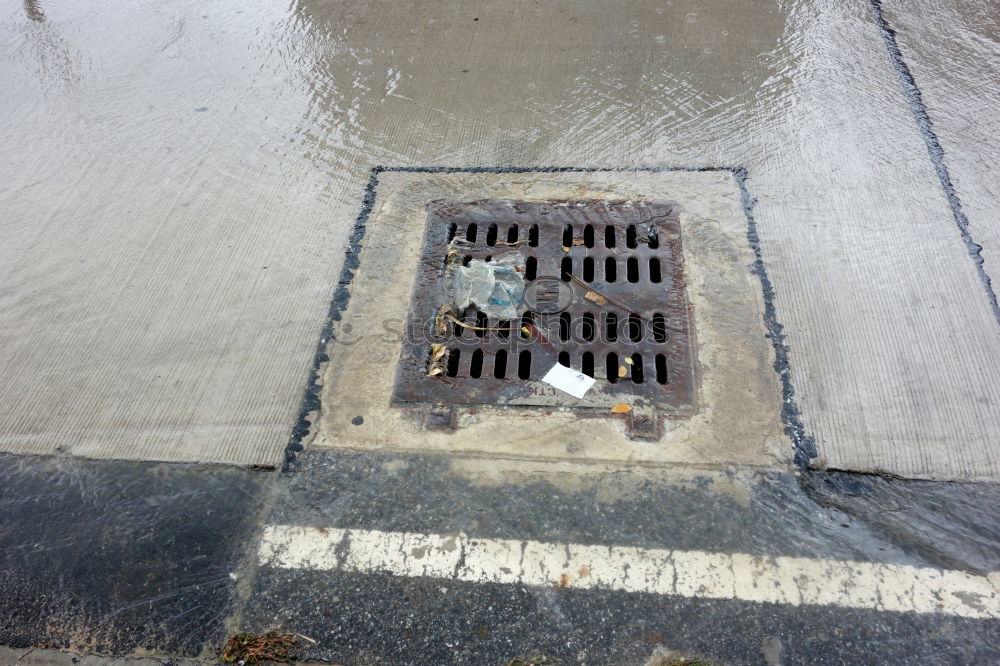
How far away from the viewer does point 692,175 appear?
255 centimetres

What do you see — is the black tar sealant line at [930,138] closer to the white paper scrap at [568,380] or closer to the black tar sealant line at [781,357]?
the black tar sealant line at [781,357]

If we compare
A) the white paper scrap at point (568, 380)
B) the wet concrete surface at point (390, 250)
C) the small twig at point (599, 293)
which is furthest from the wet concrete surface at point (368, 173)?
the white paper scrap at point (568, 380)

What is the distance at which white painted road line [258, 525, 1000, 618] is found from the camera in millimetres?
1531

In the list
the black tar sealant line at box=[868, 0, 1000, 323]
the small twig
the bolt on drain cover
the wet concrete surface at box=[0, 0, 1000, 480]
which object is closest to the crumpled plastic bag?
the bolt on drain cover

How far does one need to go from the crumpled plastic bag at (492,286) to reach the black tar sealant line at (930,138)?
5.07 feet

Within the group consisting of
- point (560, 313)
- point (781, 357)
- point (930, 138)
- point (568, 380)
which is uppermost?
point (930, 138)

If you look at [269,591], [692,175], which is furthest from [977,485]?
[269,591]

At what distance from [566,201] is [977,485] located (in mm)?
1581

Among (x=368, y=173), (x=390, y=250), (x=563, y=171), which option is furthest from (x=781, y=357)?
(x=368, y=173)

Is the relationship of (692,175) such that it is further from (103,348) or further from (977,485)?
(103,348)

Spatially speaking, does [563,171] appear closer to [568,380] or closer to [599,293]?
[599,293]

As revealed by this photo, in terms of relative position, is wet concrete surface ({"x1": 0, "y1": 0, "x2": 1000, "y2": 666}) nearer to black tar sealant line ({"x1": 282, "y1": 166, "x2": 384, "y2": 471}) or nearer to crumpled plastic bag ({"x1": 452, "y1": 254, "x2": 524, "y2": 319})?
black tar sealant line ({"x1": 282, "y1": 166, "x2": 384, "y2": 471})

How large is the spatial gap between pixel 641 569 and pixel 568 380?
1.93 feet

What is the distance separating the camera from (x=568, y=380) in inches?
76.8
